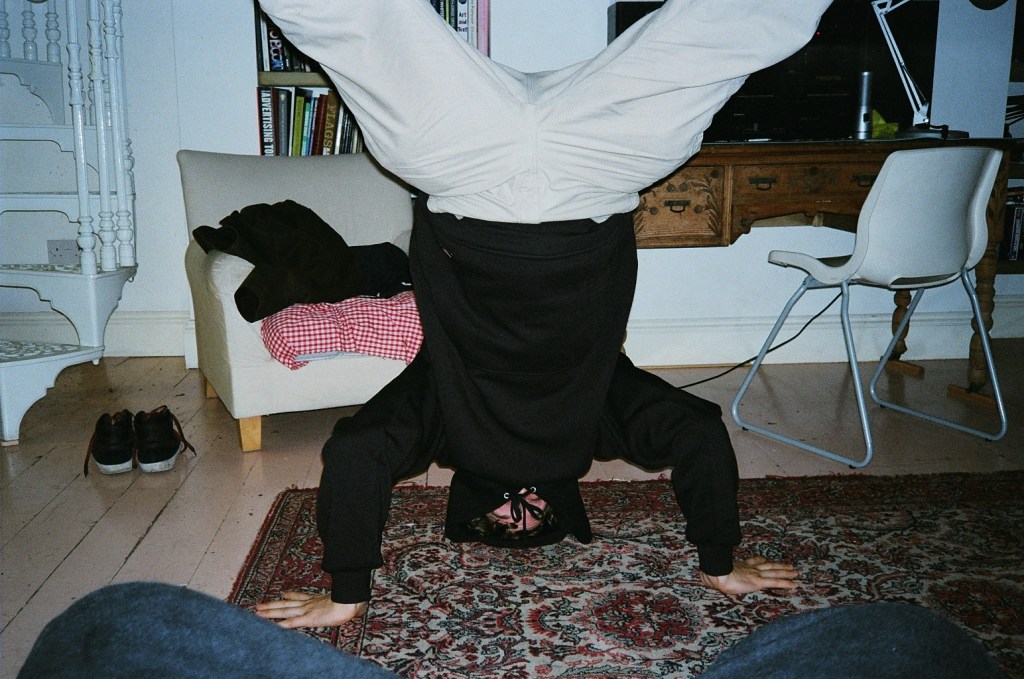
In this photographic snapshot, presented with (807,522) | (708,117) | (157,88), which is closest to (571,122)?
(708,117)

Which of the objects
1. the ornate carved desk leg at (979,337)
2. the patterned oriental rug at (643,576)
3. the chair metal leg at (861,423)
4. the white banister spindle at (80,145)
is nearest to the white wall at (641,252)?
the white banister spindle at (80,145)

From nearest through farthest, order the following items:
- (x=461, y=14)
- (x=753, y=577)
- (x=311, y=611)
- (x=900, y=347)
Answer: (x=311, y=611)
(x=753, y=577)
(x=461, y=14)
(x=900, y=347)

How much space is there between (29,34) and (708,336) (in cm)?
287

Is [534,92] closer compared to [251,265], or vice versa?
[534,92]

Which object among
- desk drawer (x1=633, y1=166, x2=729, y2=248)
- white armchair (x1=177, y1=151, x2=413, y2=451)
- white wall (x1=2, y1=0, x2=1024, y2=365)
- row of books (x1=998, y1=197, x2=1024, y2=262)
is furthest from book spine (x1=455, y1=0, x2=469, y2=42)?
row of books (x1=998, y1=197, x2=1024, y2=262)

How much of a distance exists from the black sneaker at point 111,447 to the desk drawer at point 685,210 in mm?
1631

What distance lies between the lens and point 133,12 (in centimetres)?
318

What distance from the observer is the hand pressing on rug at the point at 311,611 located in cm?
146

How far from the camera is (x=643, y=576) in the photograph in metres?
1.67

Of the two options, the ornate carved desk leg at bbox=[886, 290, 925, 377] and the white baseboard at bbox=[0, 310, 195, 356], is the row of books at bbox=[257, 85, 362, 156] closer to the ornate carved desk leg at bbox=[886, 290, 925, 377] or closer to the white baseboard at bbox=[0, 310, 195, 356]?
the white baseboard at bbox=[0, 310, 195, 356]

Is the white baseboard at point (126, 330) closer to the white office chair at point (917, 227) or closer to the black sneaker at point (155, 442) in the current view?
the black sneaker at point (155, 442)

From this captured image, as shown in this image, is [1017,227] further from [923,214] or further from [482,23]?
[482,23]

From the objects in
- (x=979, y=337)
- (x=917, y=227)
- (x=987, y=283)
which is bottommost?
(x=979, y=337)

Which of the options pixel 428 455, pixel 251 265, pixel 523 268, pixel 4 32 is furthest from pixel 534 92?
pixel 4 32
